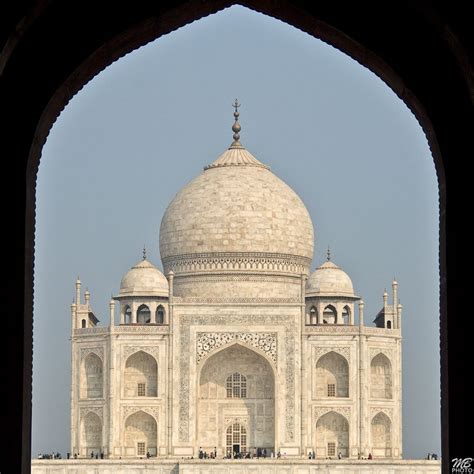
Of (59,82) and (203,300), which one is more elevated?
→ (203,300)

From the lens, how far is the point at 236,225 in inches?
1789

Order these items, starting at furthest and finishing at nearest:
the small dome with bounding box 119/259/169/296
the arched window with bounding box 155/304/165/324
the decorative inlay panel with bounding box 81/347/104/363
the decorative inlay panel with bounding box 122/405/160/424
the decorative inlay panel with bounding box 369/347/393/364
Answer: the arched window with bounding box 155/304/165/324, the small dome with bounding box 119/259/169/296, the decorative inlay panel with bounding box 369/347/393/364, the decorative inlay panel with bounding box 81/347/104/363, the decorative inlay panel with bounding box 122/405/160/424

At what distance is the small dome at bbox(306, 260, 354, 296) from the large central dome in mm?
921

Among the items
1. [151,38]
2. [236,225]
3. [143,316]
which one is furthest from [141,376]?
[151,38]

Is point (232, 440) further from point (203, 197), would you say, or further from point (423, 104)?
point (423, 104)

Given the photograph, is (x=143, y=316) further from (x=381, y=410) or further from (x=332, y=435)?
(x=381, y=410)

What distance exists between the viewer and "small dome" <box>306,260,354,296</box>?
44781 millimetres

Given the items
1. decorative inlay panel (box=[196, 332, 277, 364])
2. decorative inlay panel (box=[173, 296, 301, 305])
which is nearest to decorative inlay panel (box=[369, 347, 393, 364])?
decorative inlay panel (box=[173, 296, 301, 305])

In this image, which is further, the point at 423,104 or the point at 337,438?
the point at 337,438

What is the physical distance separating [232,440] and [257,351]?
243cm

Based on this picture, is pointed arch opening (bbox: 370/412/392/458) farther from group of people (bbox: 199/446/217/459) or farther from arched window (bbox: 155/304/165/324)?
arched window (bbox: 155/304/165/324)

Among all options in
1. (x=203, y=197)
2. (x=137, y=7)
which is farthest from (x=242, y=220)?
(x=137, y=7)

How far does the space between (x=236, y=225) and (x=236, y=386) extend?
4.56m

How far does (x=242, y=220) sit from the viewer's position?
4547cm
